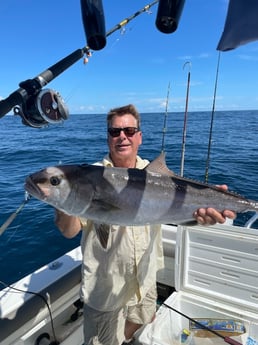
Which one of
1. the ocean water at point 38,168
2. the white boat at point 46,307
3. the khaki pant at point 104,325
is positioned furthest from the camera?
the ocean water at point 38,168

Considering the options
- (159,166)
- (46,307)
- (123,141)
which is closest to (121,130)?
(123,141)

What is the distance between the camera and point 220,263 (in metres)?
3.90

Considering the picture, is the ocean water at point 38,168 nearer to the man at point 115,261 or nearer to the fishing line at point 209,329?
the man at point 115,261

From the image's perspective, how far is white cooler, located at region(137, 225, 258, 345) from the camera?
3652 millimetres

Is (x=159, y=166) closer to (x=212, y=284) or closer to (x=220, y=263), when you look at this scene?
(x=220, y=263)

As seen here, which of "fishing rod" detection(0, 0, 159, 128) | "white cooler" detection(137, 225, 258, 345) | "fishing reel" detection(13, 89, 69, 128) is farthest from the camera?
"white cooler" detection(137, 225, 258, 345)

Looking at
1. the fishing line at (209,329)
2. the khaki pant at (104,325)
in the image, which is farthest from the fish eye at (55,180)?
the fishing line at (209,329)

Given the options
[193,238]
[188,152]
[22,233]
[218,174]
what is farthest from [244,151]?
[193,238]

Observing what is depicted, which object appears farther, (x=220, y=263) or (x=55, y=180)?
(x=220, y=263)

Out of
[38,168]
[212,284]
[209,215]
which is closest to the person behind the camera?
[209,215]

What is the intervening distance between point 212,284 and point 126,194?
2.39 metres

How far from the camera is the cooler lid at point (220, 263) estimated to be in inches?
145

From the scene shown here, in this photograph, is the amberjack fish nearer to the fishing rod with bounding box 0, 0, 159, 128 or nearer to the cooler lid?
the fishing rod with bounding box 0, 0, 159, 128

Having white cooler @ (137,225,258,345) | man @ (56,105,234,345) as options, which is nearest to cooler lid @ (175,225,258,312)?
white cooler @ (137,225,258,345)
